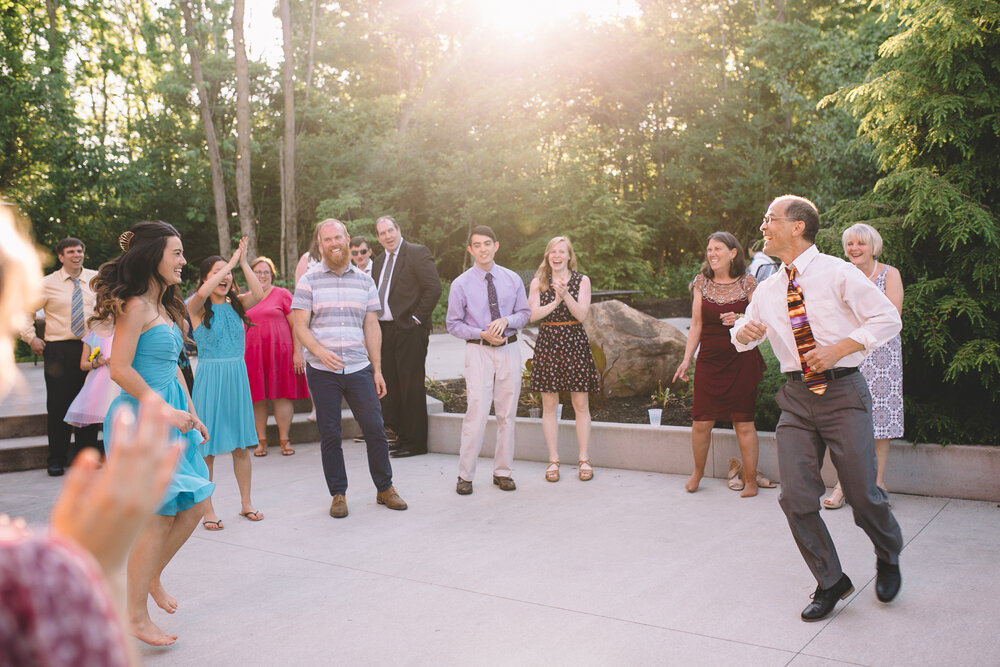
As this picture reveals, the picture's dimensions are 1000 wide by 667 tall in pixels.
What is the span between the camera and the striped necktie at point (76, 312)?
7.62 meters

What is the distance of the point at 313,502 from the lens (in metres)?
6.45

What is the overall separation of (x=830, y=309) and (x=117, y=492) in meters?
3.53

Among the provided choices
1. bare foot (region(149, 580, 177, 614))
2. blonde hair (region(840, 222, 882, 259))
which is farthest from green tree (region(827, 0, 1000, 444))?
bare foot (region(149, 580, 177, 614))

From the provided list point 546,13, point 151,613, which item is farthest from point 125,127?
point 151,613

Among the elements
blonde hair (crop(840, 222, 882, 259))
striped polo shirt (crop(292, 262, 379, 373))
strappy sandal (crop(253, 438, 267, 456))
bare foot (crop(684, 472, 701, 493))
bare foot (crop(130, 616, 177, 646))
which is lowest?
strappy sandal (crop(253, 438, 267, 456))

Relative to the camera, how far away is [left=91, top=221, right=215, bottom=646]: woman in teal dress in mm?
3705

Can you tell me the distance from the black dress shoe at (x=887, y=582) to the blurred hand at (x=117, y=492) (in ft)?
12.3

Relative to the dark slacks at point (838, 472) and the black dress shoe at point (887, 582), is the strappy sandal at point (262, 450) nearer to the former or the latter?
the dark slacks at point (838, 472)

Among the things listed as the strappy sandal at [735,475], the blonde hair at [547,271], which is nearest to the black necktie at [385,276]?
the blonde hair at [547,271]

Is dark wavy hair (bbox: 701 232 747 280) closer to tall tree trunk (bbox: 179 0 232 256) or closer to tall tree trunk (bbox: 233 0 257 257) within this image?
tall tree trunk (bbox: 233 0 257 257)

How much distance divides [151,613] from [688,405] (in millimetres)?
5317

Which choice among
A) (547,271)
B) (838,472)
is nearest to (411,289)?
(547,271)

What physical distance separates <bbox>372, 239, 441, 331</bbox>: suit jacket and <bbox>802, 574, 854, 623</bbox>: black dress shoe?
5.01m

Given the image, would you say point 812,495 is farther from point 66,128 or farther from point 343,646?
point 66,128
